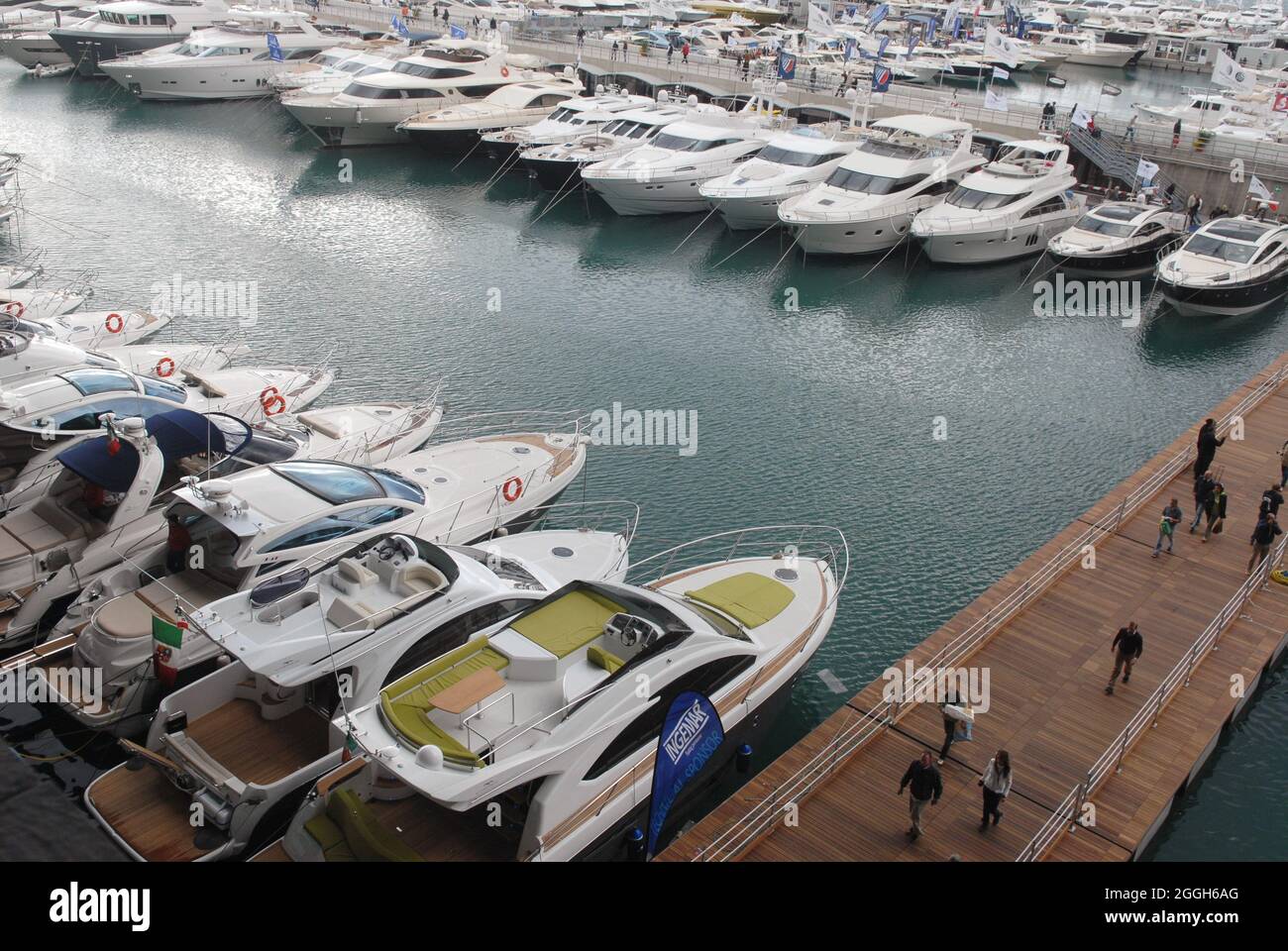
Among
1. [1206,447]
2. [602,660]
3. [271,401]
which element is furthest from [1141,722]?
[271,401]

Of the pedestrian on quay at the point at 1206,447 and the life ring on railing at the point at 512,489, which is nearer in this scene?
the life ring on railing at the point at 512,489

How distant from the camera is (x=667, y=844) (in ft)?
45.6

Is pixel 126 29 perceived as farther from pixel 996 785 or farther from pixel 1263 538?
pixel 996 785

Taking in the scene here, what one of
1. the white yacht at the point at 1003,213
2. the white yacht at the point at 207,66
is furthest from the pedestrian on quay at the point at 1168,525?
the white yacht at the point at 207,66

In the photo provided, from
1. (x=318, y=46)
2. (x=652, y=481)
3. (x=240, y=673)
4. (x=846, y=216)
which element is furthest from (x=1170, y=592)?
(x=318, y=46)

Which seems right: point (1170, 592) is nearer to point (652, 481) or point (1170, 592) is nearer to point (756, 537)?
point (756, 537)

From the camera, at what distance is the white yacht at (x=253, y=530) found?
14.7 meters

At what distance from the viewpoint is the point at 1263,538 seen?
736 inches

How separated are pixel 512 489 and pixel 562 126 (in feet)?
104

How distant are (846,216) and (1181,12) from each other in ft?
290

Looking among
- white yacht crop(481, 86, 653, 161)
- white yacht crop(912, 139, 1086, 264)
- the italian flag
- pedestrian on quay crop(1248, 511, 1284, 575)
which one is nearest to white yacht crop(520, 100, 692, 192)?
white yacht crop(481, 86, 653, 161)

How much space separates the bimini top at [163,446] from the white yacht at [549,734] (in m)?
5.98

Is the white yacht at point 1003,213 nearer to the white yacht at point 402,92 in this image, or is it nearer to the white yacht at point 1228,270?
the white yacht at point 1228,270
